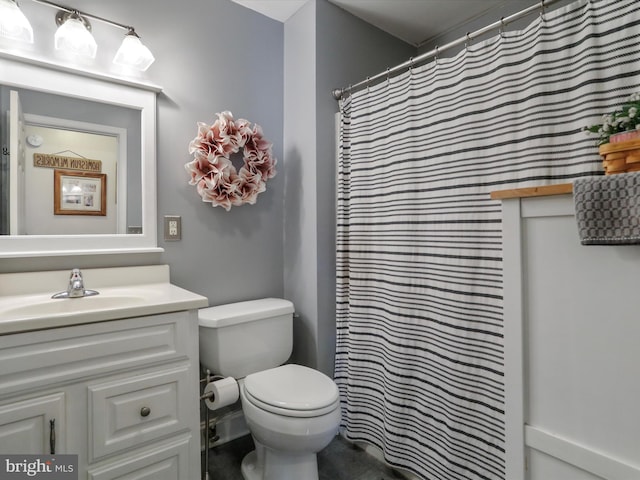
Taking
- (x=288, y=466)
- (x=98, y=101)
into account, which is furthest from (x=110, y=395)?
(x=98, y=101)

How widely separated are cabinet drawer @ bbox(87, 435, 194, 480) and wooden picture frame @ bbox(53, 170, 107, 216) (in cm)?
101

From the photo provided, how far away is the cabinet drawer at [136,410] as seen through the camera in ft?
3.46

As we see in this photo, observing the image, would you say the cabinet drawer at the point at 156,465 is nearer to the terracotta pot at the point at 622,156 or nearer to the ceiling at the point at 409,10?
the terracotta pot at the point at 622,156

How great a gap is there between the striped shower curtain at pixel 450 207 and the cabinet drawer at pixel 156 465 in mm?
870

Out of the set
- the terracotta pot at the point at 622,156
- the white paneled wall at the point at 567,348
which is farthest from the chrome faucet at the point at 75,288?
the terracotta pot at the point at 622,156

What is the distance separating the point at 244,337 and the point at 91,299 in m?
0.65

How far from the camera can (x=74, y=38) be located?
1393 millimetres

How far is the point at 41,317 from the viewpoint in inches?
37.5

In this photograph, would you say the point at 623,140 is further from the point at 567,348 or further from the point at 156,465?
the point at 156,465

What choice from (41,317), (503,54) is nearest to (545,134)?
(503,54)

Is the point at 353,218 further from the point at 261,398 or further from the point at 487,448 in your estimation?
the point at 487,448

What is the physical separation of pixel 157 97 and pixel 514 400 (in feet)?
6.12

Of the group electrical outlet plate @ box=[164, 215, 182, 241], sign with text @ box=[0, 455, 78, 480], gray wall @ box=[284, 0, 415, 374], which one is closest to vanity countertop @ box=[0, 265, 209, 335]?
electrical outlet plate @ box=[164, 215, 182, 241]

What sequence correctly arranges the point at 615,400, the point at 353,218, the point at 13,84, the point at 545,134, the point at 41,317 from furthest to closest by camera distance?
1. the point at 353,218
2. the point at 13,84
3. the point at 545,134
4. the point at 41,317
5. the point at 615,400
